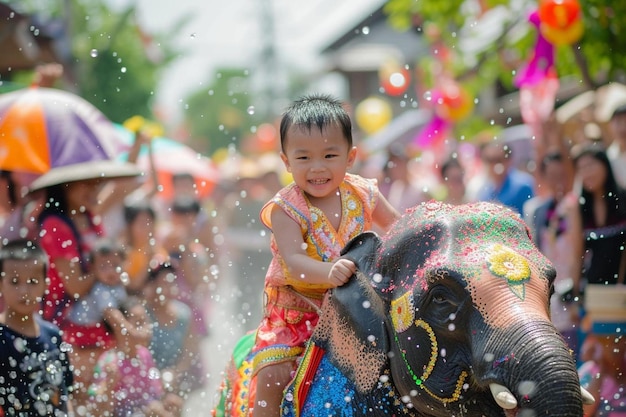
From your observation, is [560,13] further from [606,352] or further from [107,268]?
[107,268]

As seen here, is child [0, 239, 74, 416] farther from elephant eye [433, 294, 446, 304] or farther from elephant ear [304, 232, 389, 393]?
elephant eye [433, 294, 446, 304]

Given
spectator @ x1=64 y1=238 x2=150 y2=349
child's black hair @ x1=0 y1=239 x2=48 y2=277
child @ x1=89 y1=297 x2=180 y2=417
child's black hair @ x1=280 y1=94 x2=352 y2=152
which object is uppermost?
child's black hair @ x1=280 y1=94 x2=352 y2=152

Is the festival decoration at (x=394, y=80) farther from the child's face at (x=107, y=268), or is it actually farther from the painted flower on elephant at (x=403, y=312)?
the painted flower on elephant at (x=403, y=312)

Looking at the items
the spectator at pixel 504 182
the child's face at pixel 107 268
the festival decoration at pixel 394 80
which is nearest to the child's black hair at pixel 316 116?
the child's face at pixel 107 268

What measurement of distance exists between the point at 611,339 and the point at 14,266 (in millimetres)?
3810

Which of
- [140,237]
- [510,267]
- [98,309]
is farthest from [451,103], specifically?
[510,267]

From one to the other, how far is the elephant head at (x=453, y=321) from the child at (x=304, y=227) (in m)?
0.20

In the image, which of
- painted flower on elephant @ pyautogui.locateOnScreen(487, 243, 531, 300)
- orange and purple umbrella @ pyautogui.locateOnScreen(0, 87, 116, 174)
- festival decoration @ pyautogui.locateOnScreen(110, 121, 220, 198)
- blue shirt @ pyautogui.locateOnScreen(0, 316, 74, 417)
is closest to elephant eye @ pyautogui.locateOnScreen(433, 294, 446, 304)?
painted flower on elephant @ pyautogui.locateOnScreen(487, 243, 531, 300)

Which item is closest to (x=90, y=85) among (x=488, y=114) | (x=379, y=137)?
(x=379, y=137)

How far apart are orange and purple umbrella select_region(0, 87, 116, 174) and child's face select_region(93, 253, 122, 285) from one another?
3.59 ft

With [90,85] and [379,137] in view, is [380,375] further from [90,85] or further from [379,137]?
[90,85]

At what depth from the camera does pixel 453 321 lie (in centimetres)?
279

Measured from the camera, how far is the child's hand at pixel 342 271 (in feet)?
10.3

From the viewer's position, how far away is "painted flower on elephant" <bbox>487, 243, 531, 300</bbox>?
2713 mm
